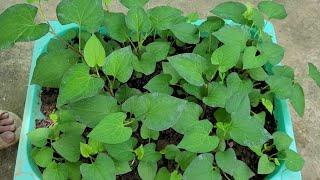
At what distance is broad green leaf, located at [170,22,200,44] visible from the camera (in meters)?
1.02

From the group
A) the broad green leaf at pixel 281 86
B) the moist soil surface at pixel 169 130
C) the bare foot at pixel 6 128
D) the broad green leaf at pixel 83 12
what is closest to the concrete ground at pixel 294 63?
the bare foot at pixel 6 128

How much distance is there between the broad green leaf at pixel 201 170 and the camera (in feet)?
2.77

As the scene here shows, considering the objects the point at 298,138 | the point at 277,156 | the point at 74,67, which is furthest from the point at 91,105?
the point at 298,138

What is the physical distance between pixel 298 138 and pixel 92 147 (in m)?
0.72

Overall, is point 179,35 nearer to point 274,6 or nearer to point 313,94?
point 274,6

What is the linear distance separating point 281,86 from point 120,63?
1.05ft

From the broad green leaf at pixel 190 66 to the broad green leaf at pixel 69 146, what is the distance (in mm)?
225

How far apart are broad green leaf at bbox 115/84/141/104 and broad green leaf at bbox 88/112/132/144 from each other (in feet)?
0.46

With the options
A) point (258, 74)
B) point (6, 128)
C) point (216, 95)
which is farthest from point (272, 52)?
point (6, 128)

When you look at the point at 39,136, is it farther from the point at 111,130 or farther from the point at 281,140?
the point at 281,140

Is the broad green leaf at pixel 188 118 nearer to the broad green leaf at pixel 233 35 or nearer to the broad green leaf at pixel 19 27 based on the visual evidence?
the broad green leaf at pixel 233 35

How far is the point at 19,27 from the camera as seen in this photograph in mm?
925

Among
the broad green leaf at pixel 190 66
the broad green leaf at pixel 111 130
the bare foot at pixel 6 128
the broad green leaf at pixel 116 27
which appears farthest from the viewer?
the bare foot at pixel 6 128

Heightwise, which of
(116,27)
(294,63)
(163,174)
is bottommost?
(294,63)
